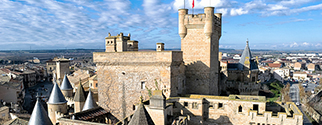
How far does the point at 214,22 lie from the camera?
2623 centimetres

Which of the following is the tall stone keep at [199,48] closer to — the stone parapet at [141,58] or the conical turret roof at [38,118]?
the stone parapet at [141,58]

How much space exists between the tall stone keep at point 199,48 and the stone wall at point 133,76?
70.7 inches

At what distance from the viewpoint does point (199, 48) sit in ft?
85.9

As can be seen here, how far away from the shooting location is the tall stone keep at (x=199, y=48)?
25703mm

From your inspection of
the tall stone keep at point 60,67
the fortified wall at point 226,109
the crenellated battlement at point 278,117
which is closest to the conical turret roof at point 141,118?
the fortified wall at point 226,109

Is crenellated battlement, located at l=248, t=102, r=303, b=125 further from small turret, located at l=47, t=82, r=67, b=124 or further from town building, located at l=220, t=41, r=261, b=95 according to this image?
small turret, located at l=47, t=82, r=67, b=124

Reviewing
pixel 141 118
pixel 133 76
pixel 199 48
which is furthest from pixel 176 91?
pixel 141 118

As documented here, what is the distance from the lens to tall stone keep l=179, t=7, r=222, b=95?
25.7 m

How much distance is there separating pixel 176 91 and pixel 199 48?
572 cm

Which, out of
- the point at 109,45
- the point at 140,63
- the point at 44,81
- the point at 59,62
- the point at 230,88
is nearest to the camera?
the point at 140,63

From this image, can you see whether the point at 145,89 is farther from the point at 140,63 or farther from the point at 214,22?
the point at 214,22

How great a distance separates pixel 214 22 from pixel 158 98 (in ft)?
40.1

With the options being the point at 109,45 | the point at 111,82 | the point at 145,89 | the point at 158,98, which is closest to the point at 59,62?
the point at 109,45

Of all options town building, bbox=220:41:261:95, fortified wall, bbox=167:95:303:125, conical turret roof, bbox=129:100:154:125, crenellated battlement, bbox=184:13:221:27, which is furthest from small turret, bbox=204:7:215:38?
conical turret roof, bbox=129:100:154:125
